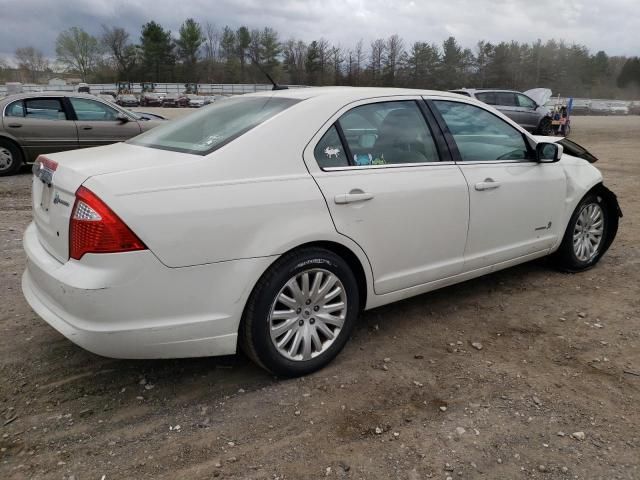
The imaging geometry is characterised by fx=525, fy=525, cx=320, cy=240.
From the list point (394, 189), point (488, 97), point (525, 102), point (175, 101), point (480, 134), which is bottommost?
point (394, 189)

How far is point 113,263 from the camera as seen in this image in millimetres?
2346

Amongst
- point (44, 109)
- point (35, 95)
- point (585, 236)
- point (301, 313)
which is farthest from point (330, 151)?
point (35, 95)

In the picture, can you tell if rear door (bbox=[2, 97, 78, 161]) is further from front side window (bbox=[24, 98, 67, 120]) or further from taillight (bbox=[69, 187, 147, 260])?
taillight (bbox=[69, 187, 147, 260])

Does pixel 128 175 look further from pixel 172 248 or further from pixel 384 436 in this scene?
pixel 384 436

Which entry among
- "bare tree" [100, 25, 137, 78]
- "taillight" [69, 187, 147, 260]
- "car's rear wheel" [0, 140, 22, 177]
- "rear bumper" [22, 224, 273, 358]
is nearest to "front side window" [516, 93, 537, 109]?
"car's rear wheel" [0, 140, 22, 177]

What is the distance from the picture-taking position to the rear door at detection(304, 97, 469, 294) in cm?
296

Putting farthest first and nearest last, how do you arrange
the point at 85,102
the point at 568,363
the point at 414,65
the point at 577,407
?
1. the point at 414,65
2. the point at 85,102
3. the point at 568,363
4. the point at 577,407

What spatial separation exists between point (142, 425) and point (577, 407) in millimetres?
2219

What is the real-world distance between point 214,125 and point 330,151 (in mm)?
728

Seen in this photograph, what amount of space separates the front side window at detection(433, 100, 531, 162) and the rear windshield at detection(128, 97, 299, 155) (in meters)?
1.23

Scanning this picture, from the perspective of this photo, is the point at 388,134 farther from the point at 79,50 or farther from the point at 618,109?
the point at 79,50

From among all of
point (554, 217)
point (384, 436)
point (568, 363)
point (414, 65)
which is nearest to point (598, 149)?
point (554, 217)

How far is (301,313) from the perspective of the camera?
9.46ft

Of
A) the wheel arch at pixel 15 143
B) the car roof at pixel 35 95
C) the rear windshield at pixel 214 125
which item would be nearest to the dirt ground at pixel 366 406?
the rear windshield at pixel 214 125
